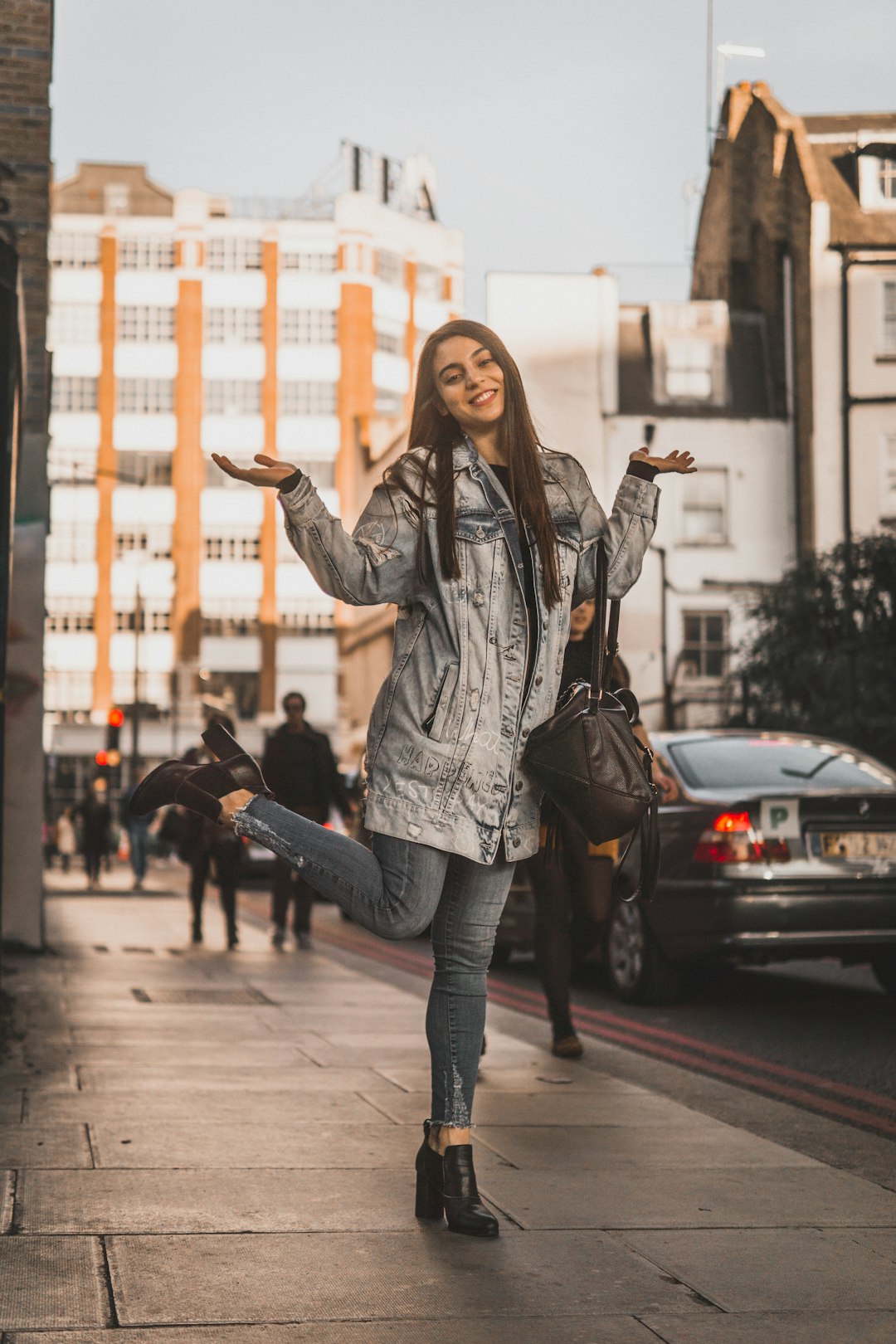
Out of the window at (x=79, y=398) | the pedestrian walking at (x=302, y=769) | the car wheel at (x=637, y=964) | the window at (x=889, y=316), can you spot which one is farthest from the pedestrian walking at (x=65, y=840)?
the window at (x=79, y=398)

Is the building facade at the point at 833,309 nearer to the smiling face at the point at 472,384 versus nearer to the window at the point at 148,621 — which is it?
the smiling face at the point at 472,384

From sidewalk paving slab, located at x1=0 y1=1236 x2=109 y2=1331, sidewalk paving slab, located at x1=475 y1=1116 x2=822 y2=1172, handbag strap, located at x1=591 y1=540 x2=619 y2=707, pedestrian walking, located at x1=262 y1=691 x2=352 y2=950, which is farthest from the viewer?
pedestrian walking, located at x1=262 y1=691 x2=352 y2=950

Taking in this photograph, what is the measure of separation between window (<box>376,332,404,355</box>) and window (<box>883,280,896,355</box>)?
124 feet

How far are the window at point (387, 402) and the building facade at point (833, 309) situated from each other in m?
33.9

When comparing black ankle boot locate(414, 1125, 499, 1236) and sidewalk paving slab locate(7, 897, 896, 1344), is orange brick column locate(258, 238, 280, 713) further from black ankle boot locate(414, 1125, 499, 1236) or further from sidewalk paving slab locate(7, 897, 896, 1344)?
black ankle boot locate(414, 1125, 499, 1236)

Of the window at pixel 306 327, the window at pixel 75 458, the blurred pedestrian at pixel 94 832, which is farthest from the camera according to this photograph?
the window at pixel 306 327

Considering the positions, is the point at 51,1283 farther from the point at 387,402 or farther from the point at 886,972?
the point at 387,402

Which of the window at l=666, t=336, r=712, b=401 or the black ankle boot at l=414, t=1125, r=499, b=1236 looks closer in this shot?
the black ankle boot at l=414, t=1125, r=499, b=1236

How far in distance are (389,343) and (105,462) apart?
12.3m

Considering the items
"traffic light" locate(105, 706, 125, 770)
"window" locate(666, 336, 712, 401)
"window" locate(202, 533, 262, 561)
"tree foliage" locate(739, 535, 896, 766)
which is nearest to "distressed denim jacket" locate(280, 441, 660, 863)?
"tree foliage" locate(739, 535, 896, 766)

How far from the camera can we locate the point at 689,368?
37.7 metres

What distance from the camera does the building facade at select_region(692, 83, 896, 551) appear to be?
34.6m

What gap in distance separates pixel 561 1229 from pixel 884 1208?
89cm

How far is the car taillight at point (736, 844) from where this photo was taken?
9.16 m
